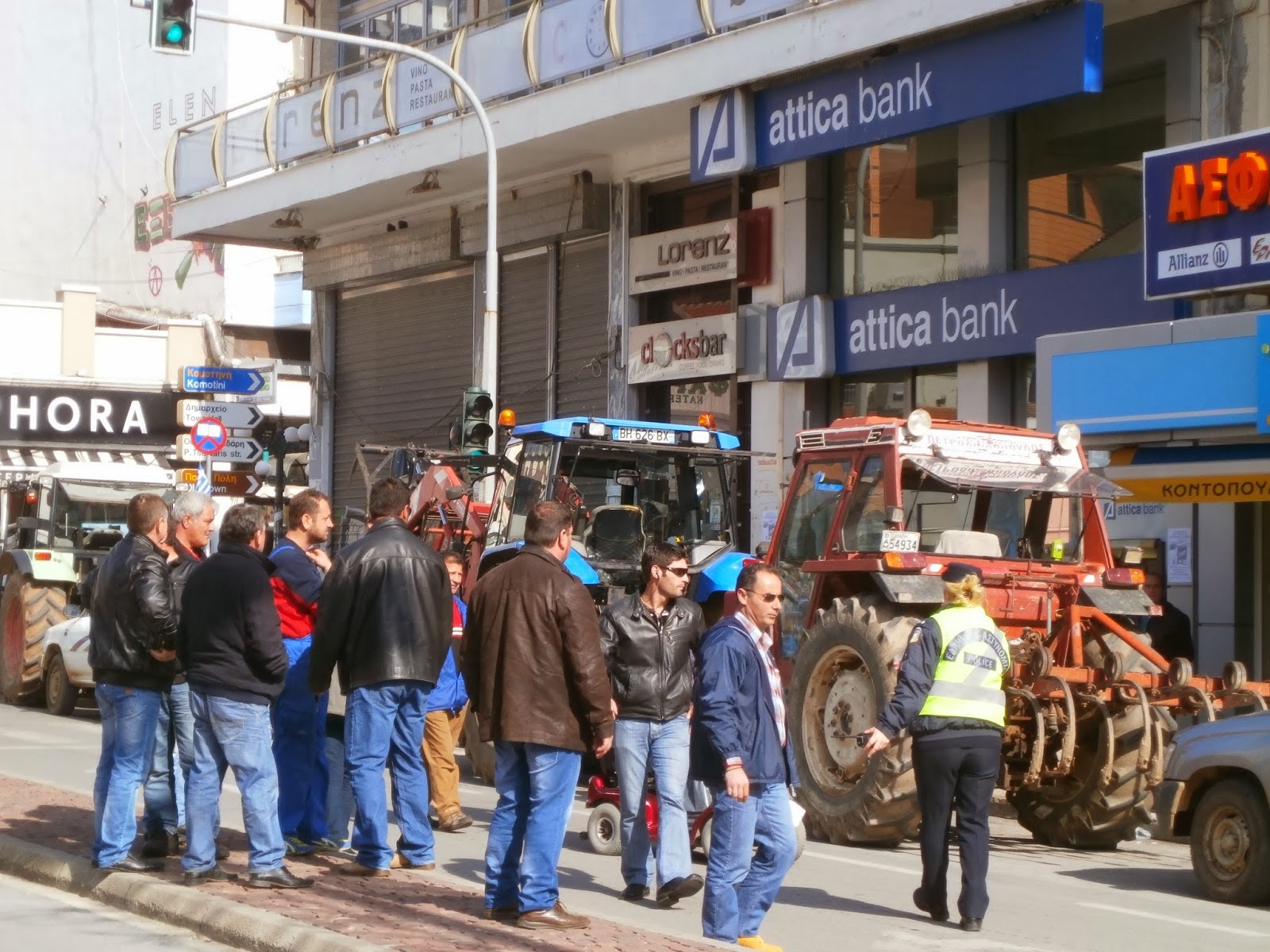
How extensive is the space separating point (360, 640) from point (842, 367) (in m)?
12.3

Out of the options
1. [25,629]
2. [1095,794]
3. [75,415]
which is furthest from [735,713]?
[75,415]

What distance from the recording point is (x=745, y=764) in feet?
25.4

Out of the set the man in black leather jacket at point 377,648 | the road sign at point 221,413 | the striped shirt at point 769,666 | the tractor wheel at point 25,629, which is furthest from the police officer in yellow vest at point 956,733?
the road sign at point 221,413

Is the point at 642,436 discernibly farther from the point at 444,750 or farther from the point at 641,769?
the point at 641,769

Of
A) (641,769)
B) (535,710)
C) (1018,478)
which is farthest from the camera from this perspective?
(1018,478)

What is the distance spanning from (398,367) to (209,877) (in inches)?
808

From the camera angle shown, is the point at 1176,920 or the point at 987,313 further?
the point at 987,313

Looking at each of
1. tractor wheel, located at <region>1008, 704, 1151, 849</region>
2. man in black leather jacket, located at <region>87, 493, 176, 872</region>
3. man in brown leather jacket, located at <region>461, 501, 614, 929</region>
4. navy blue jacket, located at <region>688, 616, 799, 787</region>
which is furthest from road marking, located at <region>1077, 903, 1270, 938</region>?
man in black leather jacket, located at <region>87, 493, 176, 872</region>

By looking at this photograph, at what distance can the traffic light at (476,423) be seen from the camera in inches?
722

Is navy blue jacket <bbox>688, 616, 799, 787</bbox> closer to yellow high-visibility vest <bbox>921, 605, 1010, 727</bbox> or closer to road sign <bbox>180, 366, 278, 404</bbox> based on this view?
yellow high-visibility vest <bbox>921, 605, 1010, 727</bbox>

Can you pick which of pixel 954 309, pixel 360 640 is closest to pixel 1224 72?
pixel 954 309

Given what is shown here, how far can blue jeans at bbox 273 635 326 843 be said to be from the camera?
9.64m

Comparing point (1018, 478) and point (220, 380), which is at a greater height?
point (220, 380)

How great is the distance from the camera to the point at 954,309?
62.2 ft
